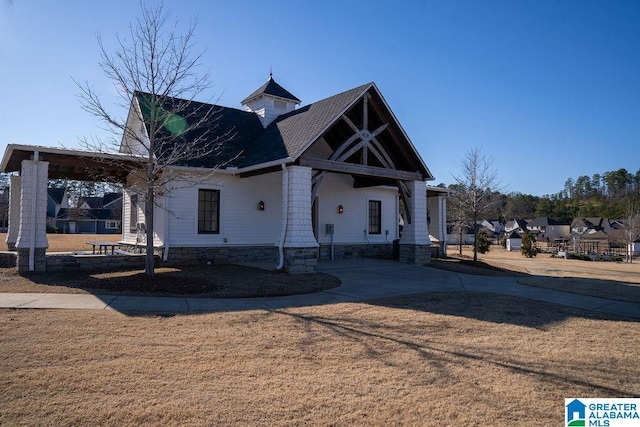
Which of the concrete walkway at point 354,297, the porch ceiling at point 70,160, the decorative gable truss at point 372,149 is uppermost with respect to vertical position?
the decorative gable truss at point 372,149

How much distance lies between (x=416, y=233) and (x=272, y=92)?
8837mm

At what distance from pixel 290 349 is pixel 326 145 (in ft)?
41.9

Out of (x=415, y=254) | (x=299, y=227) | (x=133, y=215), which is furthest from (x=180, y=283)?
(x=415, y=254)

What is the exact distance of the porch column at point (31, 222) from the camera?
37.8 ft

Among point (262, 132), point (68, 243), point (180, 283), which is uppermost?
point (262, 132)

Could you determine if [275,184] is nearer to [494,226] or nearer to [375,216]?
[375,216]

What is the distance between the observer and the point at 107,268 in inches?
496

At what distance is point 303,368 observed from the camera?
475 cm

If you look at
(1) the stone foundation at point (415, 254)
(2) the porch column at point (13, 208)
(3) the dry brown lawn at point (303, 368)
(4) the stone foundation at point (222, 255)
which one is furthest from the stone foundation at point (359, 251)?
(2) the porch column at point (13, 208)

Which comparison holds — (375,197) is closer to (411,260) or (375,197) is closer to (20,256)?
(411,260)

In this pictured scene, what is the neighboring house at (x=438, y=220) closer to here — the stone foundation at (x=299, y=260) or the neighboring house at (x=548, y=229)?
the stone foundation at (x=299, y=260)

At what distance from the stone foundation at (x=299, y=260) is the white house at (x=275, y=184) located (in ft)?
0.09

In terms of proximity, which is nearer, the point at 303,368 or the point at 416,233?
the point at 303,368

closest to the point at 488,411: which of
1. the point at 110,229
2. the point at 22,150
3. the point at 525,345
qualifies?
the point at 525,345
